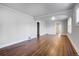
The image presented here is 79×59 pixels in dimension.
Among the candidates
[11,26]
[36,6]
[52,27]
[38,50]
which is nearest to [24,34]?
[11,26]

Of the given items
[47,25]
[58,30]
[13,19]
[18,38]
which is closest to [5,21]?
[13,19]

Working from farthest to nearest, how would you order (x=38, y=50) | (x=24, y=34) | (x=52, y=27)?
(x=52, y=27) → (x=24, y=34) → (x=38, y=50)

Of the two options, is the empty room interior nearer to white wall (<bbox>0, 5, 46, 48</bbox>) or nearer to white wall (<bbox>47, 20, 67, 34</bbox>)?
white wall (<bbox>0, 5, 46, 48</bbox>)

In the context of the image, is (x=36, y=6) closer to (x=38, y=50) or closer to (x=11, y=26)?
(x=11, y=26)

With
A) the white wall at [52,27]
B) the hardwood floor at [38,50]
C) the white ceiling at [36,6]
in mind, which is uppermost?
the white ceiling at [36,6]

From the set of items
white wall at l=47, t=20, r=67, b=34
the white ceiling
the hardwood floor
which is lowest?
the hardwood floor

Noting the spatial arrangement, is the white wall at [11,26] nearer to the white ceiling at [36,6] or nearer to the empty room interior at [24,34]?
the empty room interior at [24,34]

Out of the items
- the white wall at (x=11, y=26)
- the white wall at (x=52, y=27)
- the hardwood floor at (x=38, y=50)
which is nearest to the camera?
the hardwood floor at (x=38, y=50)

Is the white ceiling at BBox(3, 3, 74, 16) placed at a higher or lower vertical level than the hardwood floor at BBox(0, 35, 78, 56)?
higher

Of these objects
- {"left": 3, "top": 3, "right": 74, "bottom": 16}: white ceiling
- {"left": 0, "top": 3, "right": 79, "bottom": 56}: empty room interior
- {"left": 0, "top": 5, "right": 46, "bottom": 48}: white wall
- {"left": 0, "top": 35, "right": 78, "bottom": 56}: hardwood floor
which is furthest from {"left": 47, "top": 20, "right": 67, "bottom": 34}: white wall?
{"left": 0, "top": 35, "right": 78, "bottom": 56}: hardwood floor

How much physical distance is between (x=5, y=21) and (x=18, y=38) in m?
1.91

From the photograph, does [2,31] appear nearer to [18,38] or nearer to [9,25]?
[9,25]

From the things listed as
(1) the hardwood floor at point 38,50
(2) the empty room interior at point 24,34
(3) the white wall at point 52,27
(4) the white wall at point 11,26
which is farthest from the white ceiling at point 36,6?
(3) the white wall at point 52,27

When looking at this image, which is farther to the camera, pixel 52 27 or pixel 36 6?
pixel 52 27
